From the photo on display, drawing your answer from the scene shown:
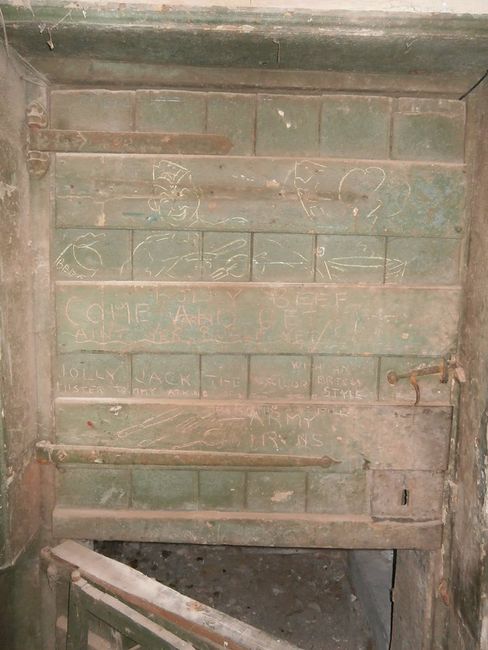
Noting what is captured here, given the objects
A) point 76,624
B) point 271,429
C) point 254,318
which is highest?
point 254,318

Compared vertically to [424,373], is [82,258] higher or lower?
higher

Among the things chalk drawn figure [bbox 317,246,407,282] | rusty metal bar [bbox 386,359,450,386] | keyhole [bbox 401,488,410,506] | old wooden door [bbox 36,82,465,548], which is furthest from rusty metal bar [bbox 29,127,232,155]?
keyhole [bbox 401,488,410,506]

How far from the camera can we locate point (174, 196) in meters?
2.34

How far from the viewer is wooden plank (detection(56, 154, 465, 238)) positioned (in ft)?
7.65

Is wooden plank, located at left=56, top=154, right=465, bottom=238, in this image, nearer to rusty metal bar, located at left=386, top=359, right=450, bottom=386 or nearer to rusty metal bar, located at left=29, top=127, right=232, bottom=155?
rusty metal bar, located at left=29, top=127, right=232, bottom=155

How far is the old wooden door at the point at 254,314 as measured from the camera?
234 centimetres

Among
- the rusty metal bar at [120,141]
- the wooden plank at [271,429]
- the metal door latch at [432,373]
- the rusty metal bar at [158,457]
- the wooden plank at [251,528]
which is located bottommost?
Result: the wooden plank at [251,528]

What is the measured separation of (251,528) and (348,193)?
187 centimetres

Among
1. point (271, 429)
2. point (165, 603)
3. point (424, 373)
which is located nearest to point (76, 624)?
point (165, 603)

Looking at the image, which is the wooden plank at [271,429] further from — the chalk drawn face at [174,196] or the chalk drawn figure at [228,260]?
the chalk drawn face at [174,196]

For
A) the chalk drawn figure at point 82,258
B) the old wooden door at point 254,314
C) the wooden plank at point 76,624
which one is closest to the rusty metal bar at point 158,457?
the old wooden door at point 254,314

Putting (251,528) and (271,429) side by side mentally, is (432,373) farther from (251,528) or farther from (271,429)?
(251,528)

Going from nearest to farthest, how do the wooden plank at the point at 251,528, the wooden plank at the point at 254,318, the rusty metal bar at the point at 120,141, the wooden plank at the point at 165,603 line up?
the wooden plank at the point at 165,603
the rusty metal bar at the point at 120,141
the wooden plank at the point at 254,318
the wooden plank at the point at 251,528

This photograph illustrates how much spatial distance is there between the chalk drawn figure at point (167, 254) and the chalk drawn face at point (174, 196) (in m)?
0.08
